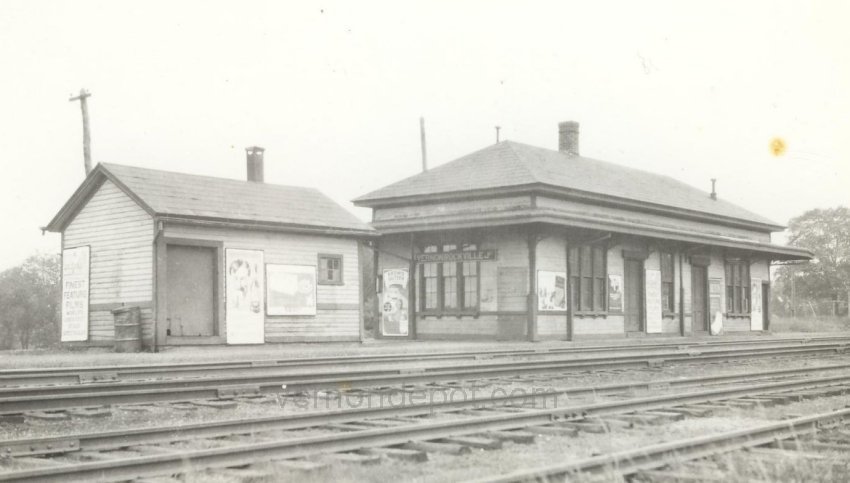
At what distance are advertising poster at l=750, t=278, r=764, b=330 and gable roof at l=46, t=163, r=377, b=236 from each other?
18.6 meters

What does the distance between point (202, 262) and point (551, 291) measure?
964 centimetres

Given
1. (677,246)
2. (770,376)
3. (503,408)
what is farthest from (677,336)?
(503,408)

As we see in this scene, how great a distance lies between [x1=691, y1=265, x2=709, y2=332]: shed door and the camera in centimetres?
3198

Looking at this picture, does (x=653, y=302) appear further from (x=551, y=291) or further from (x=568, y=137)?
(x=568, y=137)

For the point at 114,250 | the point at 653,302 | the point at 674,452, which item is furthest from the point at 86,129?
the point at 674,452

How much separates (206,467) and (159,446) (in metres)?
1.25

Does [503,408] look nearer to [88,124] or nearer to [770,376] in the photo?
[770,376]

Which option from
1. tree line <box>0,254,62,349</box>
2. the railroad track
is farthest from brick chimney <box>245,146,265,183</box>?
tree line <box>0,254,62,349</box>

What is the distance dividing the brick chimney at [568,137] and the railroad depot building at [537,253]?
116 millimetres

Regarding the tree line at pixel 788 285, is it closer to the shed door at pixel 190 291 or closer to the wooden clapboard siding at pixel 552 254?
the wooden clapboard siding at pixel 552 254

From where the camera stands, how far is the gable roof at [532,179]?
88.7 ft

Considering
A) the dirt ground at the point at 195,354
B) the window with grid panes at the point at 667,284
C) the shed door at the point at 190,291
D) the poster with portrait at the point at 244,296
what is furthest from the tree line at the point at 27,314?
the window with grid panes at the point at 667,284

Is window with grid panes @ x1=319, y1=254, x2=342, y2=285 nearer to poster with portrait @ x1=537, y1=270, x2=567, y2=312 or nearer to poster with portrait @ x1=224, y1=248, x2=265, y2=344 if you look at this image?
poster with portrait @ x1=224, y1=248, x2=265, y2=344

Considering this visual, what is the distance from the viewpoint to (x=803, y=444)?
7.52 metres
